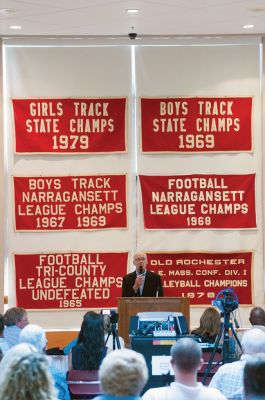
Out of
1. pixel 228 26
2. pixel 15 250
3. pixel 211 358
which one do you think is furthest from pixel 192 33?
pixel 211 358

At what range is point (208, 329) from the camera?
26.3 feet

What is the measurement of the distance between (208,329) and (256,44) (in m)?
4.52

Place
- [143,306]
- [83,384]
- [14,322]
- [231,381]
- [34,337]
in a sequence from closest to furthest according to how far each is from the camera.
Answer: [231,381]
[34,337]
[83,384]
[14,322]
[143,306]

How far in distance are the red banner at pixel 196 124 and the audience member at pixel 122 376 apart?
7.63 metres

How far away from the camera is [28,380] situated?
344cm

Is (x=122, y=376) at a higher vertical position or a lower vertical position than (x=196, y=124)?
lower

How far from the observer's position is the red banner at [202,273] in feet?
36.6

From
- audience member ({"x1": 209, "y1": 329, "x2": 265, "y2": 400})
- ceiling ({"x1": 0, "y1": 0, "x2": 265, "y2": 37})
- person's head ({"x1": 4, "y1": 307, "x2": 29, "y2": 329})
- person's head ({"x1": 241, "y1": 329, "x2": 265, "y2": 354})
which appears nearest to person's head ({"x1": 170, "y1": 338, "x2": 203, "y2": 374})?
audience member ({"x1": 209, "y1": 329, "x2": 265, "y2": 400})

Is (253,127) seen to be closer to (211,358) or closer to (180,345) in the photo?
(211,358)

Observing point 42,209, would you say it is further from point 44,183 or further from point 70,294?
point 70,294

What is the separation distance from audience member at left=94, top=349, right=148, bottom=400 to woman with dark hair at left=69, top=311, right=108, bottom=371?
3.16 meters

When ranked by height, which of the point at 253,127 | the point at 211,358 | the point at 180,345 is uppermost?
the point at 253,127

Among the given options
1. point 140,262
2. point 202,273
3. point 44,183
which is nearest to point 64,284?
point 44,183

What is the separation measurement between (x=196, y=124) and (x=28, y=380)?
317 inches
